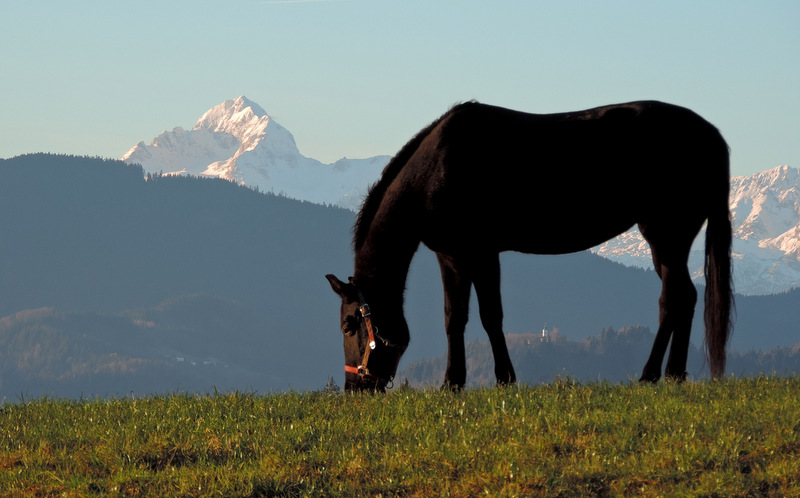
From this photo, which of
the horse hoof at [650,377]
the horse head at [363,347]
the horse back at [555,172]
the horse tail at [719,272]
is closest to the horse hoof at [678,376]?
the horse hoof at [650,377]

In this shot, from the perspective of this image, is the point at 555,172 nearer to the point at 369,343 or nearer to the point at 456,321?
the point at 456,321

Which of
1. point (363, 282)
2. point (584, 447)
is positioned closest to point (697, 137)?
point (363, 282)

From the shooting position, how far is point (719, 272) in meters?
13.9

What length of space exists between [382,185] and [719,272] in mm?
5056

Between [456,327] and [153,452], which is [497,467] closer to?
[153,452]

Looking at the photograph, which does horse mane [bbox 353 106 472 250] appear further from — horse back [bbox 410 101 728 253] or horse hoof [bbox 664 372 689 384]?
horse hoof [bbox 664 372 689 384]

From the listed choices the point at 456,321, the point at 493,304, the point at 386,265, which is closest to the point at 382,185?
the point at 386,265

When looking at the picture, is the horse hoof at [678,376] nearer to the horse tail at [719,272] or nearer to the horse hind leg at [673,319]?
the horse hind leg at [673,319]

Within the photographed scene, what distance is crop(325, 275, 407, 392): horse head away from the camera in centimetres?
1220

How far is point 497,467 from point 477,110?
6.21m

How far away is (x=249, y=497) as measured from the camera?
8484mm

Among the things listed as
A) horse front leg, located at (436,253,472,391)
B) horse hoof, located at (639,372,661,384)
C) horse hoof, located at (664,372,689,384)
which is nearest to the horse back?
horse front leg, located at (436,253,472,391)

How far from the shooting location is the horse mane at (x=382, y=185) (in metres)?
12.9

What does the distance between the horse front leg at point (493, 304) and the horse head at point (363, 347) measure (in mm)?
1176
